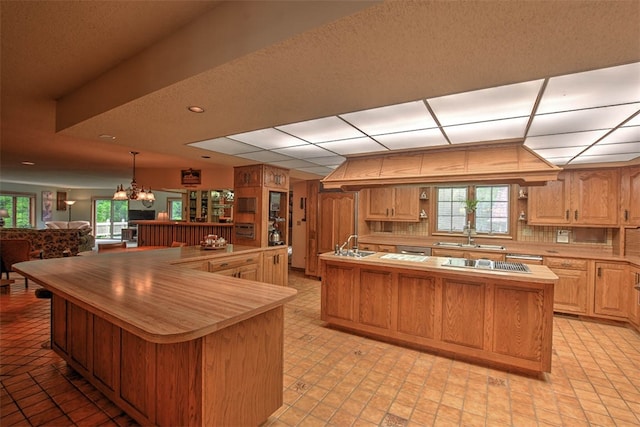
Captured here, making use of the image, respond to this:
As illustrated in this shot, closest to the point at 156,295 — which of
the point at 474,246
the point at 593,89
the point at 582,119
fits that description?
the point at 593,89

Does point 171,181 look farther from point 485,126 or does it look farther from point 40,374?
point 485,126

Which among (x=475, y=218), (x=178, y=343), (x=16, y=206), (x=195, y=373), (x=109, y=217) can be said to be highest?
(x=16, y=206)

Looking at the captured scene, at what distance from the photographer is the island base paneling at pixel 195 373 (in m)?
1.54

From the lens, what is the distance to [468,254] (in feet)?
14.7

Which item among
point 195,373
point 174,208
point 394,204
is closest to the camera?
point 195,373

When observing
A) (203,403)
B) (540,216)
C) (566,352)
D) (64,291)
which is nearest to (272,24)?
(203,403)

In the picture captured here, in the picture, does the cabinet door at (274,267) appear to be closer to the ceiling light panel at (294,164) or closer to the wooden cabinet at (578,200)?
the ceiling light panel at (294,164)

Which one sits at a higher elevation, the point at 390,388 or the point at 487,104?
the point at 487,104

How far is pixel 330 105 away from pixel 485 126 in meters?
1.54

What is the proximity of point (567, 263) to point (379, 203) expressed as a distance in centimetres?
299

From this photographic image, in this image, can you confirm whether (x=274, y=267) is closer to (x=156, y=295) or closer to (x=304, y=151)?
(x=304, y=151)

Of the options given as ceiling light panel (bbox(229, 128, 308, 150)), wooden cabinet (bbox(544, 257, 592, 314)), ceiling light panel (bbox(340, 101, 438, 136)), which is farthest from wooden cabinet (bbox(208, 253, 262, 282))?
wooden cabinet (bbox(544, 257, 592, 314))

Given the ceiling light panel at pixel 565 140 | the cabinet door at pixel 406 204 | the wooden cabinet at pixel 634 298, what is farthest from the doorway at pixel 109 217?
the wooden cabinet at pixel 634 298

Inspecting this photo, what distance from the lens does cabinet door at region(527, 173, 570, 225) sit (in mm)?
4410
